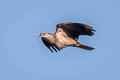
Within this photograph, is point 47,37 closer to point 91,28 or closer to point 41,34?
point 41,34

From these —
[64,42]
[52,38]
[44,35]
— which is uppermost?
[44,35]

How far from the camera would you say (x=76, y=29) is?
96.3 feet

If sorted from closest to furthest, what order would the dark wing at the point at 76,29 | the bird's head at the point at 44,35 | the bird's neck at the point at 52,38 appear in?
the dark wing at the point at 76,29 → the bird's neck at the point at 52,38 → the bird's head at the point at 44,35

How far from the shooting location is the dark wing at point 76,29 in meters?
28.7

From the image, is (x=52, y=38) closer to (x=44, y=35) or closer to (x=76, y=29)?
(x=44, y=35)

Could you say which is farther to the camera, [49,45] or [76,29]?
[49,45]

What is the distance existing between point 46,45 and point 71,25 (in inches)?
80.8

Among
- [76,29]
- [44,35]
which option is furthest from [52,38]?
[76,29]

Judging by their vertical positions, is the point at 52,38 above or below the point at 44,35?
below

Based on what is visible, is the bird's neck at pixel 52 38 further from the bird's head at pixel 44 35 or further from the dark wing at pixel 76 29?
the dark wing at pixel 76 29

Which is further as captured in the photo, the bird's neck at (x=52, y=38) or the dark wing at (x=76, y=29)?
the bird's neck at (x=52, y=38)

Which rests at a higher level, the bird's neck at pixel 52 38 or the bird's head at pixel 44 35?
the bird's head at pixel 44 35

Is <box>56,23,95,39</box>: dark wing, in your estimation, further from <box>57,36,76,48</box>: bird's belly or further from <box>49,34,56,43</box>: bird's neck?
<box>49,34,56,43</box>: bird's neck

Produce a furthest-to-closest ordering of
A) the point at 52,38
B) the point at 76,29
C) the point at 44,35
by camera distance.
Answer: the point at 44,35 < the point at 52,38 < the point at 76,29
